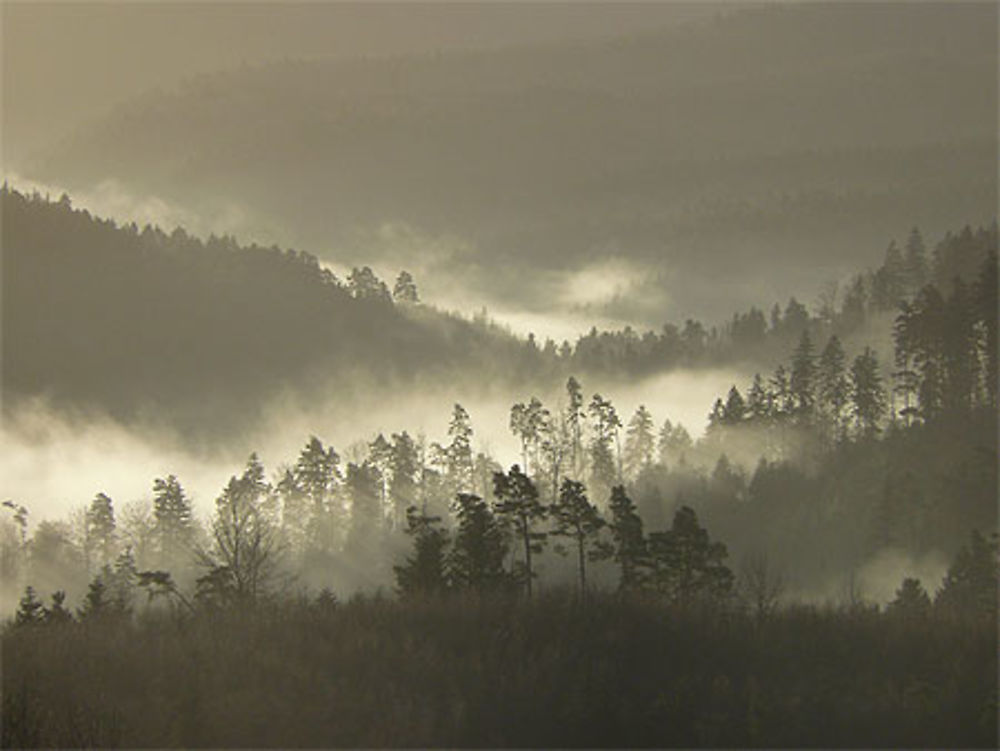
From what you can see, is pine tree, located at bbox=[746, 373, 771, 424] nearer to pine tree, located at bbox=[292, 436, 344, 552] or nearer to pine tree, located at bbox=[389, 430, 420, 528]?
pine tree, located at bbox=[389, 430, 420, 528]

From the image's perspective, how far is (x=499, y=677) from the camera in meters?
20.7

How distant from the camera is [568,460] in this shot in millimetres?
135500

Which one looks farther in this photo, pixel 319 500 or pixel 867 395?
pixel 319 500

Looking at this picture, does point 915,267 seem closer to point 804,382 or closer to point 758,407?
point 804,382

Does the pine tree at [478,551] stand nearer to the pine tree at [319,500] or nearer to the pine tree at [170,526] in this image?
the pine tree at [170,526]

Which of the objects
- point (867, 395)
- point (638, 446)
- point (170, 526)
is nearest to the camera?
point (867, 395)

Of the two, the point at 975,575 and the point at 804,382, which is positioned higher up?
the point at 804,382

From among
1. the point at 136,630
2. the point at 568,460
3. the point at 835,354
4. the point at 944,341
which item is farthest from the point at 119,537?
the point at 136,630

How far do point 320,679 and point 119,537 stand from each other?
117 metres

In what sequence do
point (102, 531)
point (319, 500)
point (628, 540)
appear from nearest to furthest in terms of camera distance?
point (628, 540) → point (319, 500) → point (102, 531)

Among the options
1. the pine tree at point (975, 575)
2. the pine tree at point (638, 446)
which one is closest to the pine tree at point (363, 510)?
the pine tree at point (638, 446)

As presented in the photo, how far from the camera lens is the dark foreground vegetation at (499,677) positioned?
18203 millimetres

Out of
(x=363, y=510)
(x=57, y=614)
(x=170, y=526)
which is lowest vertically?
(x=57, y=614)

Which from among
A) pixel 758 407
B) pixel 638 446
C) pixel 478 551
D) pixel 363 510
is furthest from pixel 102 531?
pixel 478 551
